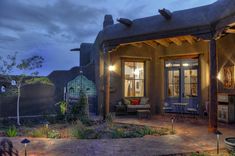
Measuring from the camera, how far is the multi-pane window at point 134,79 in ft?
→ 37.6

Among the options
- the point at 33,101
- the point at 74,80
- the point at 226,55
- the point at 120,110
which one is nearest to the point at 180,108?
the point at 120,110

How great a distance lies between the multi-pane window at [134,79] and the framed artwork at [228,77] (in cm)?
349

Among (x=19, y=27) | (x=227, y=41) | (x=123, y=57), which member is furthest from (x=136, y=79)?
(x=19, y=27)

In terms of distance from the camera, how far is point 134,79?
11.6m

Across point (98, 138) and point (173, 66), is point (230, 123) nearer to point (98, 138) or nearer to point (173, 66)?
point (173, 66)

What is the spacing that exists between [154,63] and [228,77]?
131 inches

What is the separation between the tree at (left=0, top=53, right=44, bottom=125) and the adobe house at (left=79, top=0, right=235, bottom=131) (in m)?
2.51

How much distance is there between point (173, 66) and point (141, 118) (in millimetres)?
2828

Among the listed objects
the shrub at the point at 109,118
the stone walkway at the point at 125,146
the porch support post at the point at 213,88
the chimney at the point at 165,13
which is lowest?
the stone walkway at the point at 125,146

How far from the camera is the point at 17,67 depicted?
9234 millimetres

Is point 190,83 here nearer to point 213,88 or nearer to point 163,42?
point 163,42

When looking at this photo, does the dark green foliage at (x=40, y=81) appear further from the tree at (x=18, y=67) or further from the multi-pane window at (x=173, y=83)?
the multi-pane window at (x=173, y=83)

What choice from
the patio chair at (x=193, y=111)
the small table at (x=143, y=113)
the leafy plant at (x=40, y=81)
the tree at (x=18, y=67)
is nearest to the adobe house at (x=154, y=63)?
the patio chair at (x=193, y=111)

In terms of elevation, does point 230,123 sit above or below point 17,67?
below
